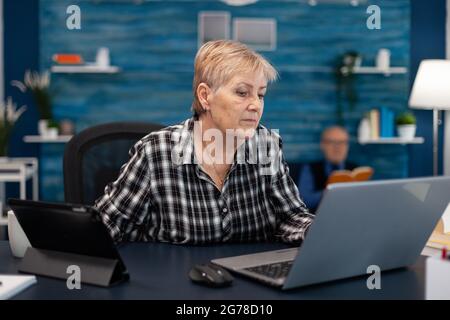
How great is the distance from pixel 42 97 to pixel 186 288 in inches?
146

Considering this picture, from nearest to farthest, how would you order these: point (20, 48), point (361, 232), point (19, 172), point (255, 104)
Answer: point (361, 232) → point (255, 104) → point (19, 172) → point (20, 48)

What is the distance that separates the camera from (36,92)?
4531 millimetres

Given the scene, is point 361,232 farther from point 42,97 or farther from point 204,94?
point 42,97

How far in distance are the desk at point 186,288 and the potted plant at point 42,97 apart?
333 centimetres

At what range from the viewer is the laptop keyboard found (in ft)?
3.76

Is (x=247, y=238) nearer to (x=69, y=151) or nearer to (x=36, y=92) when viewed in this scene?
(x=69, y=151)

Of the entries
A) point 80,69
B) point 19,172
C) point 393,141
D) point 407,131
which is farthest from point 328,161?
point 19,172

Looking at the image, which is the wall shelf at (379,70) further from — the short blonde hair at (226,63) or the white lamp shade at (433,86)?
the short blonde hair at (226,63)

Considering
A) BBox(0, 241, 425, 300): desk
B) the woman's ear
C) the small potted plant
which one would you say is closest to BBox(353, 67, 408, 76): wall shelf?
the small potted plant

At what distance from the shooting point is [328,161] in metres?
4.71

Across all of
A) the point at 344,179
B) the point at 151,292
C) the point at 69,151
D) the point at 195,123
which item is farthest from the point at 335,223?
the point at 344,179

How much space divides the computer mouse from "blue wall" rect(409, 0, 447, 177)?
4169mm

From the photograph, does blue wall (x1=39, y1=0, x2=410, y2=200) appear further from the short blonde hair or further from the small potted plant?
the short blonde hair

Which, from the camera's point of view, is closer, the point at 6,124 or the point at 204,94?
the point at 204,94
